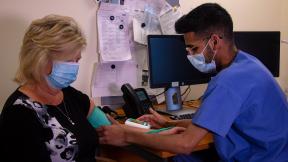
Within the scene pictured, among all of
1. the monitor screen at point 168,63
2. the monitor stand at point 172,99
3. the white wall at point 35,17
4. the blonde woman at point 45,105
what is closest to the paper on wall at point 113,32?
the white wall at point 35,17

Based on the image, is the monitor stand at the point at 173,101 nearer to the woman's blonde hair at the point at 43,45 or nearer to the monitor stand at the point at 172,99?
the monitor stand at the point at 172,99

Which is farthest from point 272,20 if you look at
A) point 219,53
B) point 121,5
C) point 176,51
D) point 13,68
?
point 13,68

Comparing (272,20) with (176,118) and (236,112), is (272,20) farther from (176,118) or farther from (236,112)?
(236,112)

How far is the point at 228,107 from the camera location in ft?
4.15

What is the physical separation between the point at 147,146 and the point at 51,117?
0.42m

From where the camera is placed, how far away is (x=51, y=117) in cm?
139

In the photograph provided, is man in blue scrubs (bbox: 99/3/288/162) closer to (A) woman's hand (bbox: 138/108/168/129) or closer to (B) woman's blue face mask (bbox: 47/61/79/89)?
(A) woman's hand (bbox: 138/108/168/129)

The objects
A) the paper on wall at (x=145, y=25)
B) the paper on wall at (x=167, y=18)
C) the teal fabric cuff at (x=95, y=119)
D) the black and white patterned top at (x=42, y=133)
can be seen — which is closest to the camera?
the black and white patterned top at (x=42, y=133)

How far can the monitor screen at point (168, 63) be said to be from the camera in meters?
1.95

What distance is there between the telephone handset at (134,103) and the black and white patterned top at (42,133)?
37 centimetres

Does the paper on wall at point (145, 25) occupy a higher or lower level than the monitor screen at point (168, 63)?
higher

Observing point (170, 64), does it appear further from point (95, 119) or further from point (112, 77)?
point (95, 119)

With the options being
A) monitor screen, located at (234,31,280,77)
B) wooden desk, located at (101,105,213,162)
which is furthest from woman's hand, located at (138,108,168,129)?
monitor screen, located at (234,31,280,77)

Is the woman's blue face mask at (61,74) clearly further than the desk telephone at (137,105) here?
No
